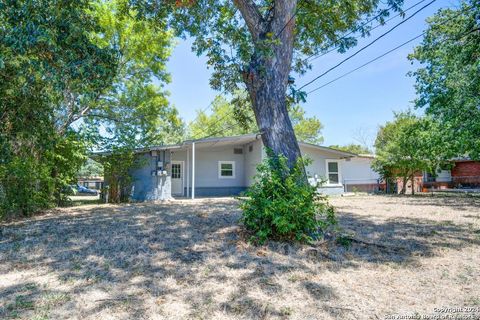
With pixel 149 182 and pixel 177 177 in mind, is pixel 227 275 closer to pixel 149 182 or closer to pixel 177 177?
pixel 149 182

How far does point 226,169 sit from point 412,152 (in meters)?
10.2

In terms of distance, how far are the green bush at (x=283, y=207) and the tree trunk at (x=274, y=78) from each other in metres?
0.37

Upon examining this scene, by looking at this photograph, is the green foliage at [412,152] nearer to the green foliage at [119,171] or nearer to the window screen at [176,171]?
the window screen at [176,171]

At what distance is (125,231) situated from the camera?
20.2 ft

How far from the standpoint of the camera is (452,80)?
11.7 metres

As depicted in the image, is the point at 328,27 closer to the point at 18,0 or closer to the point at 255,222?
the point at 255,222

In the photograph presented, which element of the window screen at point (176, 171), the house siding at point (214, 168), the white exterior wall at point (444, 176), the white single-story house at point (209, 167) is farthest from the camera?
the white exterior wall at point (444, 176)

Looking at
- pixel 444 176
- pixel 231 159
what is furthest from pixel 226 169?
pixel 444 176

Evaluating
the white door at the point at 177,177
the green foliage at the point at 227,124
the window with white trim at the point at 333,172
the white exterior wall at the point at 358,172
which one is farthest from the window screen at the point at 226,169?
the green foliage at the point at 227,124

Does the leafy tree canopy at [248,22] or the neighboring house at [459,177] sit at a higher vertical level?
the leafy tree canopy at [248,22]

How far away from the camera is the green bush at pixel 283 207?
15.7ft

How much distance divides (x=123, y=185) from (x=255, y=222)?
10.7 meters

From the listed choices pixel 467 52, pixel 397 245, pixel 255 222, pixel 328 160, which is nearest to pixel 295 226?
pixel 255 222

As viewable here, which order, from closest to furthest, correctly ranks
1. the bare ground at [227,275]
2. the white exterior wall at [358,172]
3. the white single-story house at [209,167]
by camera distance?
the bare ground at [227,275] < the white single-story house at [209,167] < the white exterior wall at [358,172]
